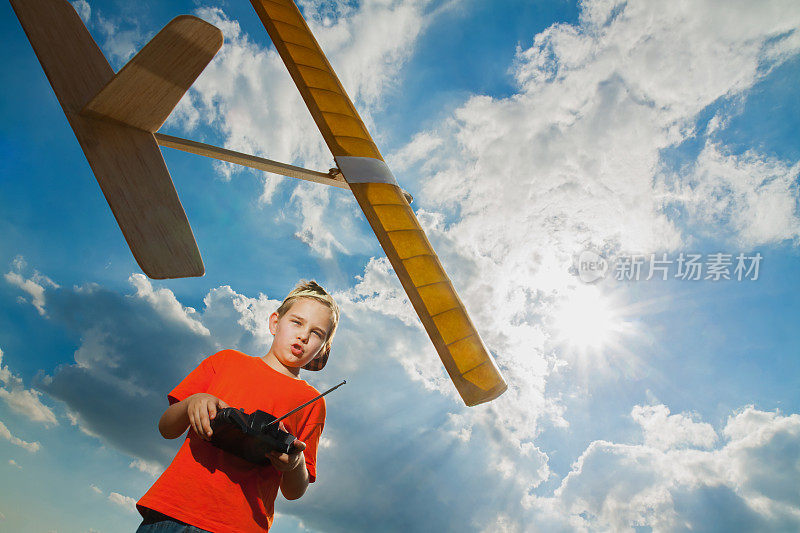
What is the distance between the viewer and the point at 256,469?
2.30 meters

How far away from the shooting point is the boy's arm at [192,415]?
210cm

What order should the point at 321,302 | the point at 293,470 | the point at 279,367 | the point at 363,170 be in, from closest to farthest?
1. the point at 293,470
2. the point at 279,367
3. the point at 321,302
4. the point at 363,170

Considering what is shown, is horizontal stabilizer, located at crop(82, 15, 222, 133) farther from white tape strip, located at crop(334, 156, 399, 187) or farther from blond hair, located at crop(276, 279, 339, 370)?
blond hair, located at crop(276, 279, 339, 370)

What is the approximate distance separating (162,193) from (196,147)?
0.98 meters

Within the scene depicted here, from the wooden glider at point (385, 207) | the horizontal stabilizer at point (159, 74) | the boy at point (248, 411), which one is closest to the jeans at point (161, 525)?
the boy at point (248, 411)

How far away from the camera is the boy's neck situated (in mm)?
2775

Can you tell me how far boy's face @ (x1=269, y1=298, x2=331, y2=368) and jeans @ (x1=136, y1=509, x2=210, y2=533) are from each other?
102 centimetres

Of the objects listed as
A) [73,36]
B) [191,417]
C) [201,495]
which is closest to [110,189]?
[73,36]

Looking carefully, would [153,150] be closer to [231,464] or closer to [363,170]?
[363,170]

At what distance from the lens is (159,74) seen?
239 cm

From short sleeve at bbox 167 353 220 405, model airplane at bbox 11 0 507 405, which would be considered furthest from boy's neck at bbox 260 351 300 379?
model airplane at bbox 11 0 507 405

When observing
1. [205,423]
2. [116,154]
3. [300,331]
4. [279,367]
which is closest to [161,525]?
[205,423]

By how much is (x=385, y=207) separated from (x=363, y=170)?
1.28ft

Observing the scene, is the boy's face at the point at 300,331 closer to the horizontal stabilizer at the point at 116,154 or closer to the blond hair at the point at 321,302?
the blond hair at the point at 321,302
